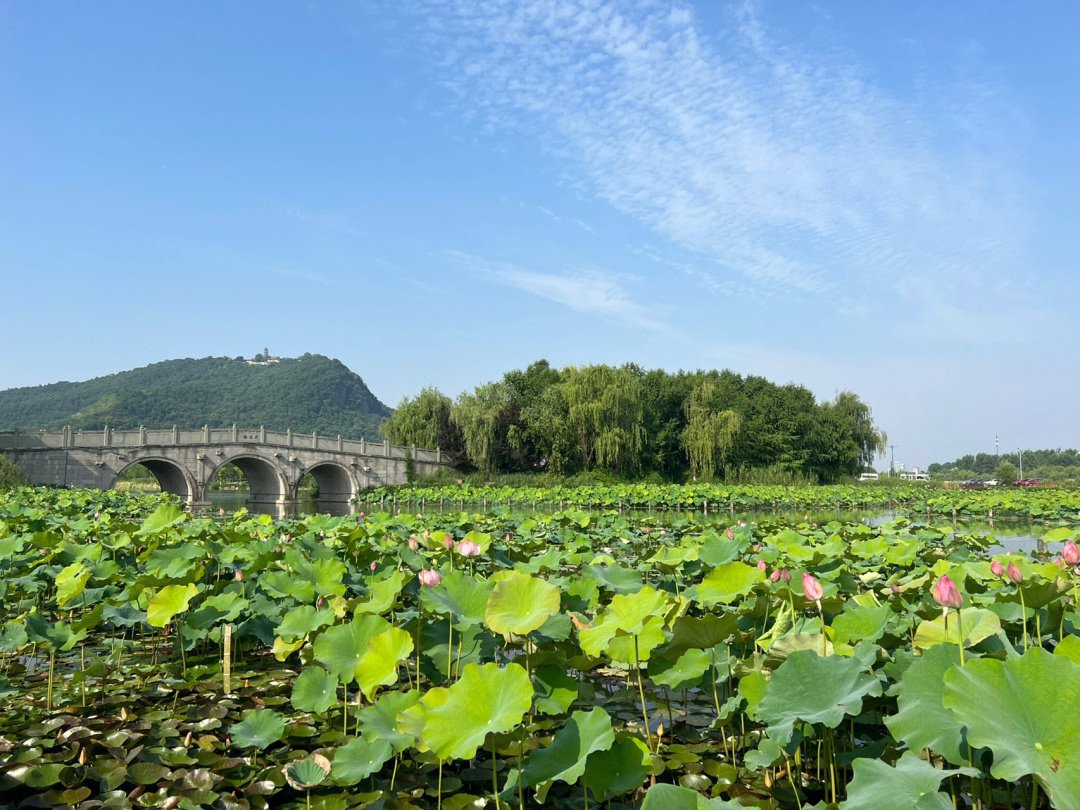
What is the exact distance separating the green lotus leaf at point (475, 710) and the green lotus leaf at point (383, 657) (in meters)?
0.54

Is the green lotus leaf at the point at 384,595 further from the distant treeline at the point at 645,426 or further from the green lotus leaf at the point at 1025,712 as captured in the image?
the distant treeline at the point at 645,426

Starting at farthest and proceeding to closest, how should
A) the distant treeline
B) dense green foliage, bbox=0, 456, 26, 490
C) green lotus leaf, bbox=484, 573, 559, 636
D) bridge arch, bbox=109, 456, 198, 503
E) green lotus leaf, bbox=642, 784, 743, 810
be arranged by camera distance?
1. the distant treeline
2. bridge arch, bbox=109, 456, 198, 503
3. dense green foliage, bbox=0, 456, 26, 490
4. green lotus leaf, bbox=484, 573, 559, 636
5. green lotus leaf, bbox=642, 784, 743, 810

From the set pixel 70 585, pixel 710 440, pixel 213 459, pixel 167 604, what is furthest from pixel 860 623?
pixel 710 440

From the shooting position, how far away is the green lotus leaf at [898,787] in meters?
1.25

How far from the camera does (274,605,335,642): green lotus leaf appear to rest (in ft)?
9.07

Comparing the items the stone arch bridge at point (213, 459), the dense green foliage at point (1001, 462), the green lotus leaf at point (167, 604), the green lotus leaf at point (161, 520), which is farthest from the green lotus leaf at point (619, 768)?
the dense green foliage at point (1001, 462)

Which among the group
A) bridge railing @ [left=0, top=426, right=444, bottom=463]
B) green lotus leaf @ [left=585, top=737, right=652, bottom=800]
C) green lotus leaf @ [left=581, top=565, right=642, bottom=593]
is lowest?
green lotus leaf @ [left=585, top=737, right=652, bottom=800]

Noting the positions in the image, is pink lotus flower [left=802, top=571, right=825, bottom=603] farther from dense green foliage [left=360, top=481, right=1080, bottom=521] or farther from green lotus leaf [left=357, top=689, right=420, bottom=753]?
dense green foliage [left=360, top=481, right=1080, bottom=521]

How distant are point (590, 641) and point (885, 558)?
289cm

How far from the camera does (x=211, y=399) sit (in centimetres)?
7581

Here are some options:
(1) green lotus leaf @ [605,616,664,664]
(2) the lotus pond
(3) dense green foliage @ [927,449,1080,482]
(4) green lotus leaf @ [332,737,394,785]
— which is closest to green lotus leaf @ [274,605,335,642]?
(2) the lotus pond

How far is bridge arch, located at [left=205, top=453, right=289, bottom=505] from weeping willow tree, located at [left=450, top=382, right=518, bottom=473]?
25.2 ft

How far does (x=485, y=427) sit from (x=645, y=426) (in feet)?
24.2

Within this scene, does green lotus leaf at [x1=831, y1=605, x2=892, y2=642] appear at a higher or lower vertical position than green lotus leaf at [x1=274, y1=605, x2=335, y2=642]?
higher
